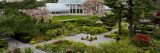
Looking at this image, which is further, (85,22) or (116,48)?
(85,22)

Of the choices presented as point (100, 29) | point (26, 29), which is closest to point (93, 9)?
point (100, 29)

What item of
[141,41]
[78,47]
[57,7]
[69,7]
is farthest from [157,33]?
[69,7]

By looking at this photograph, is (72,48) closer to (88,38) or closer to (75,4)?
(88,38)

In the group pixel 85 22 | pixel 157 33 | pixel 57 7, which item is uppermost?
pixel 157 33

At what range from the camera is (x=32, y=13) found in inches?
1463

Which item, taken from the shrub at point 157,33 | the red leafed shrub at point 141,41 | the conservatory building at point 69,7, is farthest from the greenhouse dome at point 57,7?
the red leafed shrub at point 141,41

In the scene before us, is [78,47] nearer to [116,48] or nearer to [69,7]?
[116,48]

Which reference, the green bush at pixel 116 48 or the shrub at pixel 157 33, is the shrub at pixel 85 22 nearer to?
the shrub at pixel 157 33

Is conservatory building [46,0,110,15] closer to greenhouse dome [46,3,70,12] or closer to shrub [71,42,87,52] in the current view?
greenhouse dome [46,3,70,12]

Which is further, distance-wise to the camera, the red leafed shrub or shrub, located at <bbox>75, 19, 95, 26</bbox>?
shrub, located at <bbox>75, 19, 95, 26</bbox>

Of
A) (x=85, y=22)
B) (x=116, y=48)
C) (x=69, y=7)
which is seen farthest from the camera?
(x=69, y=7)

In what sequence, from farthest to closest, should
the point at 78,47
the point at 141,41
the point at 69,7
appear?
the point at 69,7 < the point at 141,41 < the point at 78,47

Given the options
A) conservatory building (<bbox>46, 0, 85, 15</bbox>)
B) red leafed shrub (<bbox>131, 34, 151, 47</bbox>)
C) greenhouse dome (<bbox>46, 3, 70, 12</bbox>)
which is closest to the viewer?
red leafed shrub (<bbox>131, 34, 151, 47</bbox>)

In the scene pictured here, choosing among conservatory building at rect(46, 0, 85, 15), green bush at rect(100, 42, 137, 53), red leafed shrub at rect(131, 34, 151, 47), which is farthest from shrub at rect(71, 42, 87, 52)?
conservatory building at rect(46, 0, 85, 15)
